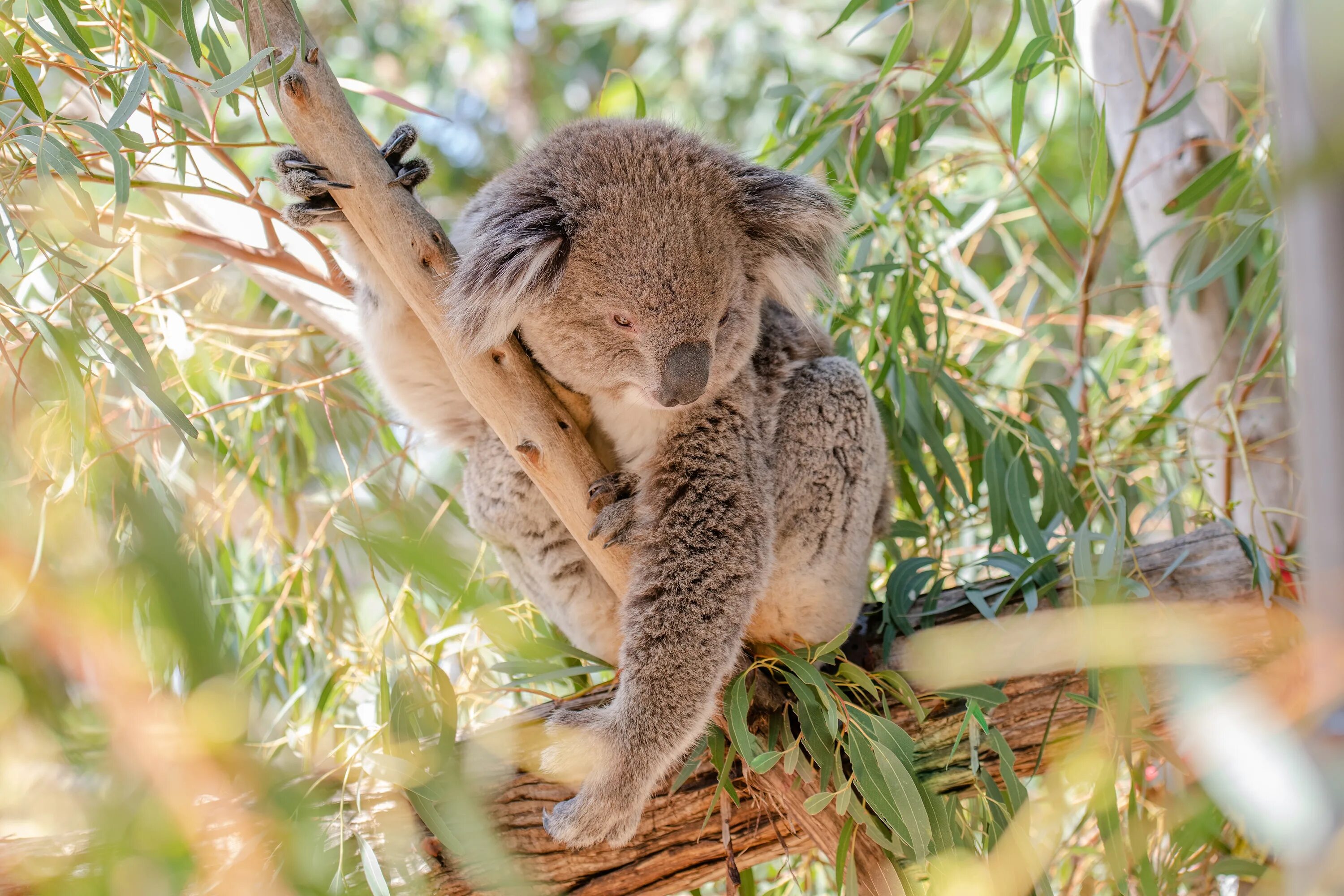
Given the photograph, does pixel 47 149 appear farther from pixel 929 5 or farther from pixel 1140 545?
pixel 929 5

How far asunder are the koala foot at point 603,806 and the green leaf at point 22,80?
1501 millimetres

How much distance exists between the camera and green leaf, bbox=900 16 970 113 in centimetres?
241

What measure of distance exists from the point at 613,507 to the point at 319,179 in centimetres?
81

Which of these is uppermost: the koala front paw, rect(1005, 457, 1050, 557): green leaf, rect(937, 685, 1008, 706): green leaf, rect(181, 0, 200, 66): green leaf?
rect(181, 0, 200, 66): green leaf

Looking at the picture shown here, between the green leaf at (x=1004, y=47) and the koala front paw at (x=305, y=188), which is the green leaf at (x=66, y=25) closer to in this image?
the koala front paw at (x=305, y=188)

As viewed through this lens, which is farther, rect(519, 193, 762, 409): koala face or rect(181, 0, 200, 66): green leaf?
rect(519, 193, 762, 409): koala face

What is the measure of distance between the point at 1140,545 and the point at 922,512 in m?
0.67

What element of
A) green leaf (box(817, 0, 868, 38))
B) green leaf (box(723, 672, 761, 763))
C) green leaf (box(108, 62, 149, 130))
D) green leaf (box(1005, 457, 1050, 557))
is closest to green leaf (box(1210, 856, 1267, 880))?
green leaf (box(1005, 457, 1050, 557))

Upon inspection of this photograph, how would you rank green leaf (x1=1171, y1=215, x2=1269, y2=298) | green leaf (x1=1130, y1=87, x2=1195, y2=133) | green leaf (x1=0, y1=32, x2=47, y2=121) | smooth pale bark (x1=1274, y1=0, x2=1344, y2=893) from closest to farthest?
smooth pale bark (x1=1274, y1=0, x2=1344, y2=893) < green leaf (x1=0, y1=32, x2=47, y2=121) < green leaf (x1=1130, y1=87, x2=1195, y2=133) < green leaf (x1=1171, y1=215, x2=1269, y2=298)

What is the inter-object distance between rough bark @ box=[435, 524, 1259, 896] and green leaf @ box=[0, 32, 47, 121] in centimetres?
149

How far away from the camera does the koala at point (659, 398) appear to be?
1.98 meters

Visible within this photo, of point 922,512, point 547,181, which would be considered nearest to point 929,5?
point 922,512

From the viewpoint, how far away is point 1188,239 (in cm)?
302

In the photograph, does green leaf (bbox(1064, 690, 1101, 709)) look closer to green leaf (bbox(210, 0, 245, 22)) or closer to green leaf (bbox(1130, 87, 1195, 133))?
green leaf (bbox(1130, 87, 1195, 133))
